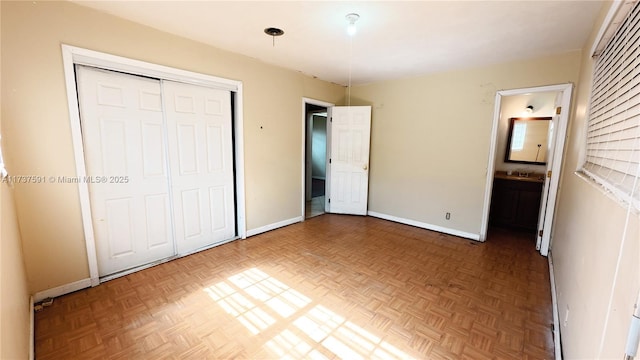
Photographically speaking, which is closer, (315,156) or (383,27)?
(383,27)

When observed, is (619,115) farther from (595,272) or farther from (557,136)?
(557,136)

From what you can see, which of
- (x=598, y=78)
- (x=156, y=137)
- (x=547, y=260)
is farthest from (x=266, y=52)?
(x=547, y=260)

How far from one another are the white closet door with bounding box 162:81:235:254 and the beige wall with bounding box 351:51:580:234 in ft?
8.45

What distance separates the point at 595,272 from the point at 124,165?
11.5 feet

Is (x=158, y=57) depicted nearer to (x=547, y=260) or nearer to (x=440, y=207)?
(x=440, y=207)

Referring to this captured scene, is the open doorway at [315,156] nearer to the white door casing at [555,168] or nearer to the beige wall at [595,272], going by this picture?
the white door casing at [555,168]

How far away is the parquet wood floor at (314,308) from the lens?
5.85 ft

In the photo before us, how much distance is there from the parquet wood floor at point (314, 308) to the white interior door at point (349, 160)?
5.29ft

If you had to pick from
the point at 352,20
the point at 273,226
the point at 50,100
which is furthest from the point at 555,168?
the point at 50,100

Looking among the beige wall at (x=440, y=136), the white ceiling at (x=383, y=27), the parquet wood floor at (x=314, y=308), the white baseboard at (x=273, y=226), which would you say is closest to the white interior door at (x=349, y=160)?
the beige wall at (x=440, y=136)

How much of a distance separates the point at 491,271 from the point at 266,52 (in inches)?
141

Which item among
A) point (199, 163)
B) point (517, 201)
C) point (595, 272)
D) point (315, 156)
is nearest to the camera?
point (595, 272)

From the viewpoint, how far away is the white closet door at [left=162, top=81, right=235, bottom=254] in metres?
2.90

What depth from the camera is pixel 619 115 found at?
1380mm
